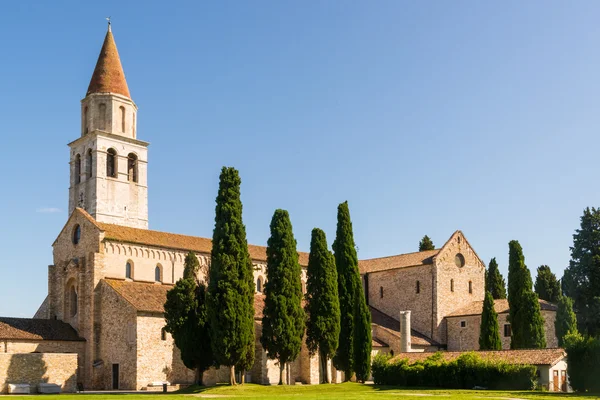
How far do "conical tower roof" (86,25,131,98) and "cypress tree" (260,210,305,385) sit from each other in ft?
87.3

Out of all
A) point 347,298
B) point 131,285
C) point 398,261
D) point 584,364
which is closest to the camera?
point 584,364

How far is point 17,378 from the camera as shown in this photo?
43.4 meters

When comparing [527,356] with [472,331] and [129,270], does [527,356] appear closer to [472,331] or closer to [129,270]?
[472,331]

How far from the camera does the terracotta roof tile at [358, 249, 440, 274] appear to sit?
64.8 metres

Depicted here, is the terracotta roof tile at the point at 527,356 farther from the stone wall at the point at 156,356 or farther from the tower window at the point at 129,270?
the tower window at the point at 129,270

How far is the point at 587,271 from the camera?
6181 centimetres

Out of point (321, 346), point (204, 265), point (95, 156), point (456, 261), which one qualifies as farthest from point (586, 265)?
point (95, 156)

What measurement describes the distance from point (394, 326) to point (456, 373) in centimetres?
1666

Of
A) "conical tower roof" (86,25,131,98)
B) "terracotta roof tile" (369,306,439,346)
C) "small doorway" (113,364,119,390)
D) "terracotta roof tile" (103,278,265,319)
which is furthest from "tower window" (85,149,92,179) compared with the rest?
"terracotta roof tile" (369,306,439,346)

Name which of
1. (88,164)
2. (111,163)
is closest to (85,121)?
(88,164)

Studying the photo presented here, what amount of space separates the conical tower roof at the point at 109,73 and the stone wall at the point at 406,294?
95.8 feet

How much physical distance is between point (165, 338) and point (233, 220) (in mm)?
9382

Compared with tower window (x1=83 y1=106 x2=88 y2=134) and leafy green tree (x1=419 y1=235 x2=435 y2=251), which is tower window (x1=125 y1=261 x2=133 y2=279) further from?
leafy green tree (x1=419 y1=235 x2=435 y2=251)

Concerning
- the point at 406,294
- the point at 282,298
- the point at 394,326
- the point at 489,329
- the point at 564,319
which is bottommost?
the point at 394,326
